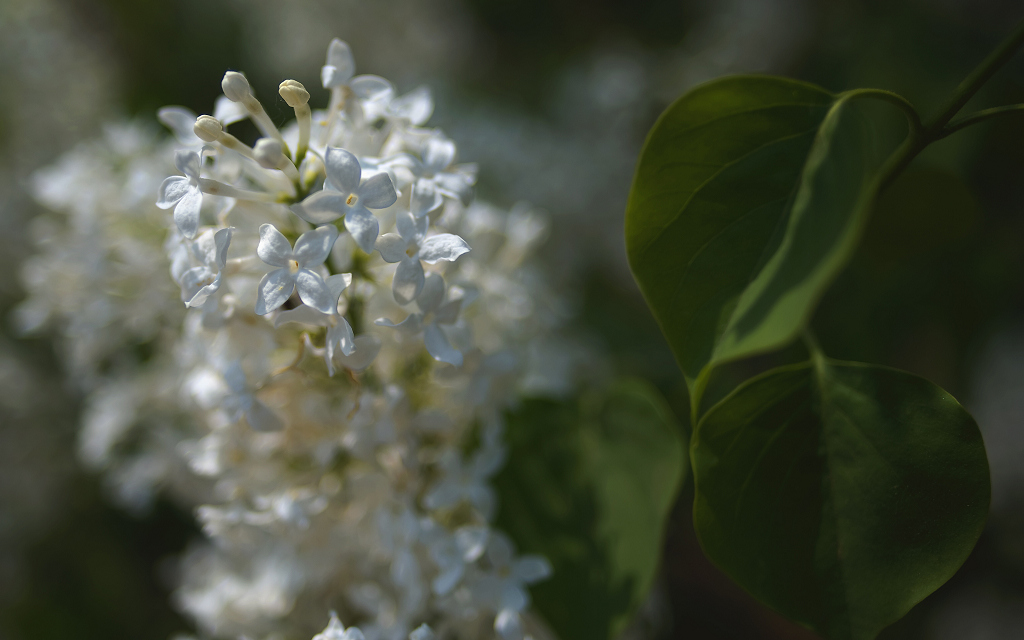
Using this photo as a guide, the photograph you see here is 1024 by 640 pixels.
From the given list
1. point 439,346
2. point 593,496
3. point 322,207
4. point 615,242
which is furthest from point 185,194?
point 615,242

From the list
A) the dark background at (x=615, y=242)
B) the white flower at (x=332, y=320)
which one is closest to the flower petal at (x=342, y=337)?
the white flower at (x=332, y=320)

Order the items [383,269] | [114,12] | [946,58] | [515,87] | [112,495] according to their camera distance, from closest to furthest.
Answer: [383,269] → [112,495] → [946,58] → [114,12] → [515,87]

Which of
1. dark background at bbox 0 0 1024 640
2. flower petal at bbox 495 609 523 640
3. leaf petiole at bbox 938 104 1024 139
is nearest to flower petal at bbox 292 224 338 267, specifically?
flower petal at bbox 495 609 523 640

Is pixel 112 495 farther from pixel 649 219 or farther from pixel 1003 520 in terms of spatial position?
pixel 1003 520

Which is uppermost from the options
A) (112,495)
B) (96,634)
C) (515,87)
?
(515,87)

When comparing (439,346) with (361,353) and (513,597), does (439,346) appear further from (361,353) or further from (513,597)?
(513,597)

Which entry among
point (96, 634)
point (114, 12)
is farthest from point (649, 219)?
point (114, 12)
